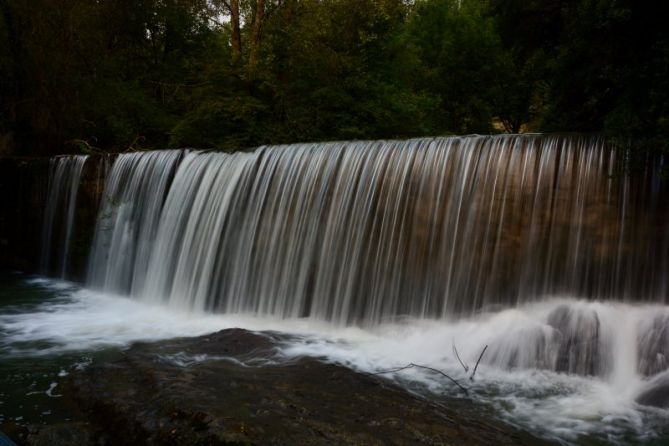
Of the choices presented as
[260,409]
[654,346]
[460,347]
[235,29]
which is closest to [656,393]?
[654,346]

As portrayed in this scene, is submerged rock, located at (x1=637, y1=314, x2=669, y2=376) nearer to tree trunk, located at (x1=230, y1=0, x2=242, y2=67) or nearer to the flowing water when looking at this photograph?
the flowing water

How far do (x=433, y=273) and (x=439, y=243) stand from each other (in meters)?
0.41

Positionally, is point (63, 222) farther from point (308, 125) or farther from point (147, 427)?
point (147, 427)

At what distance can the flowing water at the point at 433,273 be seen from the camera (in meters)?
5.45

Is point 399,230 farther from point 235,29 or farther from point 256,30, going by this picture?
point 235,29

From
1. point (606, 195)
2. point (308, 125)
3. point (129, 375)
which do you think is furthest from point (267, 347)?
point (308, 125)

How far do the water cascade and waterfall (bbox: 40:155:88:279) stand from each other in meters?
3.09

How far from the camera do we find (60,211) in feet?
44.5

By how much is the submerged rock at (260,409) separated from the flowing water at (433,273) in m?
0.82

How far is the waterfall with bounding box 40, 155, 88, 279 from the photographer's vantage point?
1322cm

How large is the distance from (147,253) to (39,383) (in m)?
5.66

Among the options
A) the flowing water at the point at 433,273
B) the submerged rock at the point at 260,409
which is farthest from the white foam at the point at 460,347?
the submerged rock at the point at 260,409

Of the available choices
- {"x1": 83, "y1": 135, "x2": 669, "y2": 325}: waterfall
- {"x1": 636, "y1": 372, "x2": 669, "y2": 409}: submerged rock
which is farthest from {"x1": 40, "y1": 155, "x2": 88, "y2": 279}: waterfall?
{"x1": 636, "y1": 372, "x2": 669, "y2": 409}: submerged rock

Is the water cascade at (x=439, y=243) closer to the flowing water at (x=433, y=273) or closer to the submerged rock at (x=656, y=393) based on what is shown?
the flowing water at (x=433, y=273)
